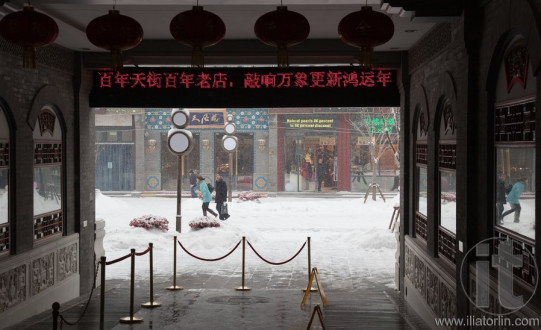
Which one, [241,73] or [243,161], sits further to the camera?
[243,161]

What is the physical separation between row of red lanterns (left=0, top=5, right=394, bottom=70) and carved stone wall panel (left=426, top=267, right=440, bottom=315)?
421cm

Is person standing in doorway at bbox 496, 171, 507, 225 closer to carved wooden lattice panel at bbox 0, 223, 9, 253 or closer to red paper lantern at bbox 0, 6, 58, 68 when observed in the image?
red paper lantern at bbox 0, 6, 58, 68

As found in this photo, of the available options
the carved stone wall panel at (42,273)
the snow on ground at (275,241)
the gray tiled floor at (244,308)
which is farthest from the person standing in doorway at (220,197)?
the carved stone wall panel at (42,273)

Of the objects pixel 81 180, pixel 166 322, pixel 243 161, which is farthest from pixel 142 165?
pixel 166 322

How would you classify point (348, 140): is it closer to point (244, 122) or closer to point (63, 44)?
point (244, 122)

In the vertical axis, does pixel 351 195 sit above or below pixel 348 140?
below

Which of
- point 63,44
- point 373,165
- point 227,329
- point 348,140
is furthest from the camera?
point 348,140

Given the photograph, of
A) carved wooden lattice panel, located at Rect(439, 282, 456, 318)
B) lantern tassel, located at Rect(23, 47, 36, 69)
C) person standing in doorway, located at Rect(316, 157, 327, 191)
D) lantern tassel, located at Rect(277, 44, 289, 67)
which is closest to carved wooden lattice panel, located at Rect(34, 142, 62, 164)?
lantern tassel, located at Rect(23, 47, 36, 69)

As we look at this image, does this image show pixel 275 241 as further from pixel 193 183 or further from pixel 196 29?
pixel 193 183

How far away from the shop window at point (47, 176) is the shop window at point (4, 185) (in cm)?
92

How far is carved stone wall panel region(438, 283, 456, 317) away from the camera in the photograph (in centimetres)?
819

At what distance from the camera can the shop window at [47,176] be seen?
35.5 ft

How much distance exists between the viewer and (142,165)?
35.7 metres

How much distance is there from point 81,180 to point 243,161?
76.0ft
